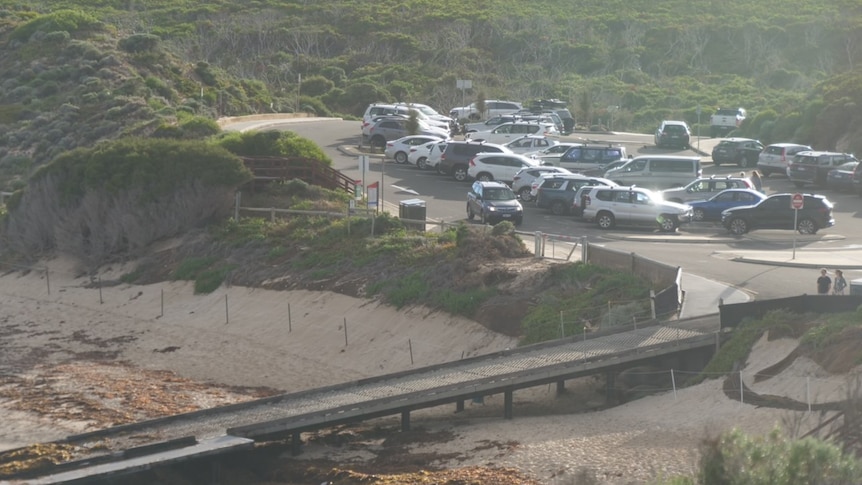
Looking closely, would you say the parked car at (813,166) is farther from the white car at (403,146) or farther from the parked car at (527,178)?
the white car at (403,146)

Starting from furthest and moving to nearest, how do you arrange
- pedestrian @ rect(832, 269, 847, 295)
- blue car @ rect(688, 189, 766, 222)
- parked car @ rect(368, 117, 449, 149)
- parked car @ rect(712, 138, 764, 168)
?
parked car @ rect(368, 117, 449, 149) → parked car @ rect(712, 138, 764, 168) → blue car @ rect(688, 189, 766, 222) → pedestrian @ rect(832, 269, 847, 295)

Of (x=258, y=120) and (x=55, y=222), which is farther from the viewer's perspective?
(x=258, y=120)

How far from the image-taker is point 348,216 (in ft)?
138

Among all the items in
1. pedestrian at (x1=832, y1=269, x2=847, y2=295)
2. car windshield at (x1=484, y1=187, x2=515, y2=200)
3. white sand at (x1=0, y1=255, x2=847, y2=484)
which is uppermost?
pedestrian at (x1=832, y1=269, x2=847, y2=295)

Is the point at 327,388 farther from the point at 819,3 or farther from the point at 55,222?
the point at 819,3

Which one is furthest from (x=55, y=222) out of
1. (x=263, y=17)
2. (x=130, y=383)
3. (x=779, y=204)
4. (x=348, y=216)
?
(x=263, y=17)

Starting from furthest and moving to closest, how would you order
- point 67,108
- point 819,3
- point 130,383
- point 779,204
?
1. point 819,3
2. point 67,108
3. point 779,204
4. point 130,383

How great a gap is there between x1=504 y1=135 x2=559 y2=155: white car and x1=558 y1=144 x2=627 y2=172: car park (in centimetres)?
326

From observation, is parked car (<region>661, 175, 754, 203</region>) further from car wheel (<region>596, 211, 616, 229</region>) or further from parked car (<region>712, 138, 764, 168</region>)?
parked car (<region>712, 138, 764, 168</region>)

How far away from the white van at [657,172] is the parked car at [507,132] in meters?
12.5

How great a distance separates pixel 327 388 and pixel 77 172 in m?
23.6

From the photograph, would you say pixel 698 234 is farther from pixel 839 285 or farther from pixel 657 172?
pixel 839 285

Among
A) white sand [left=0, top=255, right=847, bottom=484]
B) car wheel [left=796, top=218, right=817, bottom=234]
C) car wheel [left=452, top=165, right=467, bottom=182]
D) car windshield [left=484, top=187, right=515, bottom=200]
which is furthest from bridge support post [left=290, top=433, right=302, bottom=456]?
car wheel [left=452, top=165, right=467, bottom=182]

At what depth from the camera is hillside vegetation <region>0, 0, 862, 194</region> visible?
66688 millimetres
